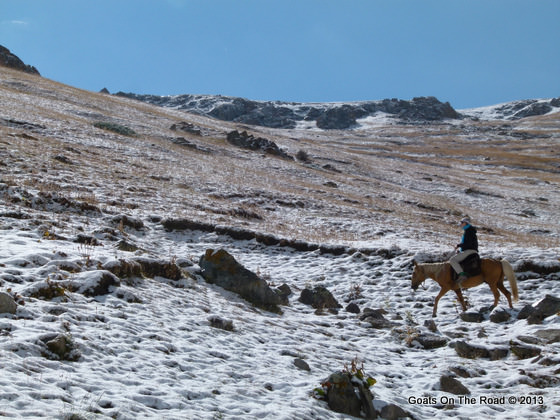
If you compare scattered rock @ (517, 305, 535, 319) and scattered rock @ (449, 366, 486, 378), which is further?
scattered rock @ (517, 305, 535, 319)

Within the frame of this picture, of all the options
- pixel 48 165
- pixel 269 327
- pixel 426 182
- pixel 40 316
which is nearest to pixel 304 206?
pixel 48 165

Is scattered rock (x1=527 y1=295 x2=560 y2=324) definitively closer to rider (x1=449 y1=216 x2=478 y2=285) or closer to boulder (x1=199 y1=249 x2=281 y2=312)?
→ rider (x1=449 y1=216 x2=478 y2=285)

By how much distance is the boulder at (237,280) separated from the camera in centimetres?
1277

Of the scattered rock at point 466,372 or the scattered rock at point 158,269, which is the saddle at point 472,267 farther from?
the scattered rock at point 158,269

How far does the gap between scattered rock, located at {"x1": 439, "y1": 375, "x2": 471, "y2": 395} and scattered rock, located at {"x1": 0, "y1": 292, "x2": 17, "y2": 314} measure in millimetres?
8391

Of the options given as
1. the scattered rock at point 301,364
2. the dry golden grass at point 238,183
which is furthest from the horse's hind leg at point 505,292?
the dry golden grass at point 238,183

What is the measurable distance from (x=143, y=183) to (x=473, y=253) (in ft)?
68.3

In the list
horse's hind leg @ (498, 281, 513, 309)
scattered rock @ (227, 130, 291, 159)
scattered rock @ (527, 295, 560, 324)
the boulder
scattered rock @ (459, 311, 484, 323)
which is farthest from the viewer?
scattered rock @ (227, 130, 291, 159)

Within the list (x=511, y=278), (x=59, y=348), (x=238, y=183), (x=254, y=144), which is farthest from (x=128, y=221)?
(x=254, y=144)

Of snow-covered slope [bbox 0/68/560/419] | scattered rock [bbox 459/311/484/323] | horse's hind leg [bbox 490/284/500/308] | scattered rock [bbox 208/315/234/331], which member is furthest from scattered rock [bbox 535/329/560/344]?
scattered rock [bbox 208/315/234/331]

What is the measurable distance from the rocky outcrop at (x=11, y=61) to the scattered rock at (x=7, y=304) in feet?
282

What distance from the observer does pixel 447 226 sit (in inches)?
1160

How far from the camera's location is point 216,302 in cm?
1149

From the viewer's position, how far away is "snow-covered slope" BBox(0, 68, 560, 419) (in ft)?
21.1
